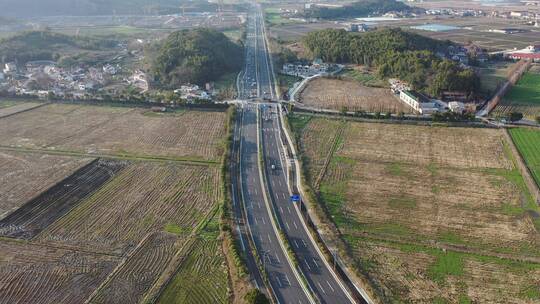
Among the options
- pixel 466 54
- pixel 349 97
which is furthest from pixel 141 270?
pixel 466 54

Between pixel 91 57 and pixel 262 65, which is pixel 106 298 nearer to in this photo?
pixel 262 65

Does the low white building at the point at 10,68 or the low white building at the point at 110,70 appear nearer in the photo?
the low white building at the point at 110,70

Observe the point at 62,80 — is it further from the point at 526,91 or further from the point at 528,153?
the point at 526,91

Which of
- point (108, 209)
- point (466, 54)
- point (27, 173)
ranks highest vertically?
point (466, 54)

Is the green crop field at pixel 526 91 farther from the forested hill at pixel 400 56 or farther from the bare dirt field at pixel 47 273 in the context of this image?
the bare dirt field at pixel 47 273

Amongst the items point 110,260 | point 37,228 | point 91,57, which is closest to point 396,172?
point 110,260

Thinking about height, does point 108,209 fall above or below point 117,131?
below

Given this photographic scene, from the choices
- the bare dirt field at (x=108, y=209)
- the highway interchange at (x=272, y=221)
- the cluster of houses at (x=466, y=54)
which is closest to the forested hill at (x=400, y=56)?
the cluster of houses at (x=466, y=54)
